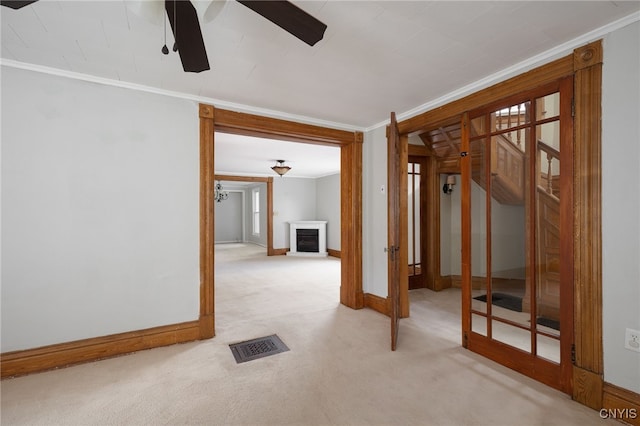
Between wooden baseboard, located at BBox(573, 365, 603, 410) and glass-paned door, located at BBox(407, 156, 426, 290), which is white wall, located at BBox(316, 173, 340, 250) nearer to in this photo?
glass-paned door, located at BBox(407, 156, 426, 290)

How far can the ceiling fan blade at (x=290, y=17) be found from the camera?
44.9 inches

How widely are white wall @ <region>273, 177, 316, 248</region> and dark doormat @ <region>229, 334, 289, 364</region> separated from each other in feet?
20.4

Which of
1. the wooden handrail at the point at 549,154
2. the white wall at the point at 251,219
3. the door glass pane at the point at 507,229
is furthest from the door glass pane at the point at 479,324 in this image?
the white wall at the point at 251,219

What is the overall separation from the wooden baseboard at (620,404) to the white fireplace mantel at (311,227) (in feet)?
22.8

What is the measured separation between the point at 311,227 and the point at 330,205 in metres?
0.88

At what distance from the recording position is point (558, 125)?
2.04 m

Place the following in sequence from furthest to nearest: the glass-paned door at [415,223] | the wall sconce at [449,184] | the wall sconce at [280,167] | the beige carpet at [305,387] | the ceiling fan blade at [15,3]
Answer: the wall sconce at [280,167], the wall sconce at [449,184], the glass-paned door at [415,223], the beige carpet at [305,387], the ceiling fan blade at [15,3]

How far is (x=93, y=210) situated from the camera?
2.46 metres

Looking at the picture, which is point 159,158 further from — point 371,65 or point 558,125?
point 558,125

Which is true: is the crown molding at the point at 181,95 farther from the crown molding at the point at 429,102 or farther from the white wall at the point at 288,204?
the white wall at the point at 288,204

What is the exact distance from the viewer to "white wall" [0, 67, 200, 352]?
7.31 ft

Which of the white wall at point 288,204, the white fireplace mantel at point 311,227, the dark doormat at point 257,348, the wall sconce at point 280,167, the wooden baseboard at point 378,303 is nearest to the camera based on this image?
the dark doormat at point 257,348

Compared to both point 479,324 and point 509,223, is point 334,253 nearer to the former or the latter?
point 479,324

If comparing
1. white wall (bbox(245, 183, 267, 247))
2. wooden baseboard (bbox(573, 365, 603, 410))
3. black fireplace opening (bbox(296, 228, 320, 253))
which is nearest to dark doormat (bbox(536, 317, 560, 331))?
wooden baseboard (bbox(573, 365, 603, 410))
